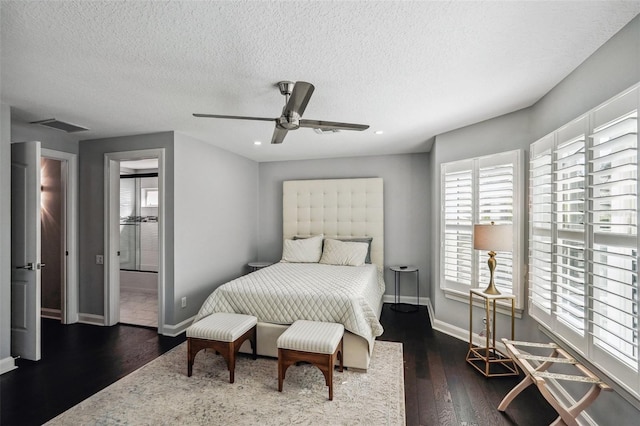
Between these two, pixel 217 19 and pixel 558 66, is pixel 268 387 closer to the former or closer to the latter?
pixel 217 19

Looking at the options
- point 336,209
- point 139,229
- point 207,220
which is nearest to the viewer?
point 207,220

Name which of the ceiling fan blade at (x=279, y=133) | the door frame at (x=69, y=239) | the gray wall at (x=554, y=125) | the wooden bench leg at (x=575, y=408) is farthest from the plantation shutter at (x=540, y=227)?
the door frame at (x=69, y=239)

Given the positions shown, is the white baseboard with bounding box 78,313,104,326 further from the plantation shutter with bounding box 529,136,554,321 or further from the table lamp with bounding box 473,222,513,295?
the plantation shutter with bounding box 529,136,554,321

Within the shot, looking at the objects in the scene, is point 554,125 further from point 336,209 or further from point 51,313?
point 51,313

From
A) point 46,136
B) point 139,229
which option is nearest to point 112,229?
point 46,136

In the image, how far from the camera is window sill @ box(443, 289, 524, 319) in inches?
115

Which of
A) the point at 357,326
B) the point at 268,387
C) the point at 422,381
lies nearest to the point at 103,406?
the point at 268,387

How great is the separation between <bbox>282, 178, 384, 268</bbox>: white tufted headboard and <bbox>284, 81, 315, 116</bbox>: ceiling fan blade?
2.99 metres

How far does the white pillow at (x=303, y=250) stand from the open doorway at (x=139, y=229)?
9.28ft

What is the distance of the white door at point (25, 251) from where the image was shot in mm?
2943

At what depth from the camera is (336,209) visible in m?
5.16

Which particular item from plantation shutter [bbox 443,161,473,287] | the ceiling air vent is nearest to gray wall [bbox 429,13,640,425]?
plantation shutter [bbox 443,161,473,287]

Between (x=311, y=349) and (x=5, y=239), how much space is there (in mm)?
3039

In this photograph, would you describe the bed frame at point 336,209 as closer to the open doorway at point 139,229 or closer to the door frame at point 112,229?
the door frame at point 112,229
